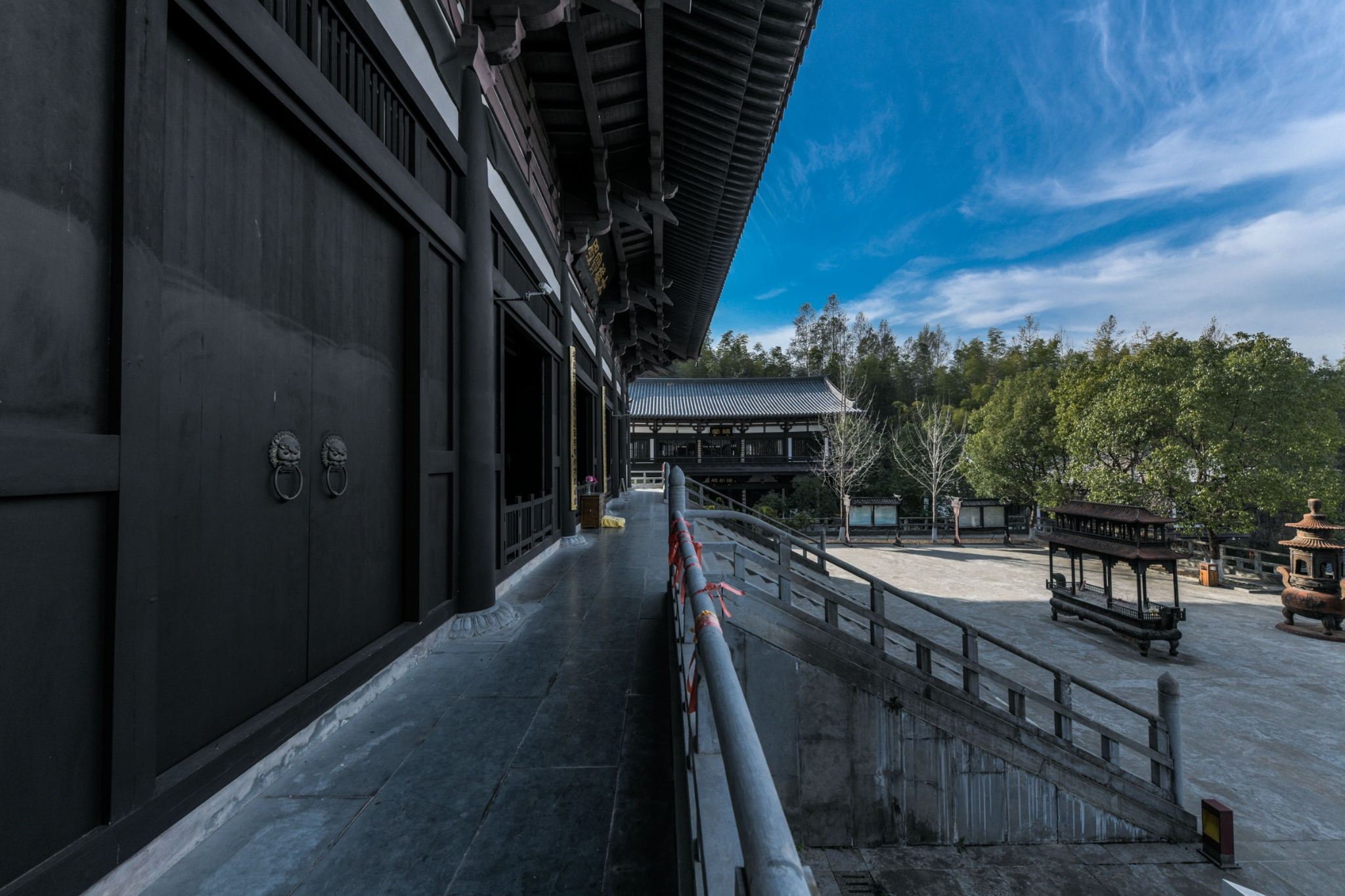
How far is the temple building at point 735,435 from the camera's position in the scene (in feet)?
105

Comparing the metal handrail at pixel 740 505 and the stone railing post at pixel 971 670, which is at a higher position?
the metal handrail at pixel 740 505

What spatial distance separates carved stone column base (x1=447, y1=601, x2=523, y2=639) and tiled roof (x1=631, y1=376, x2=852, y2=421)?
1060 inches

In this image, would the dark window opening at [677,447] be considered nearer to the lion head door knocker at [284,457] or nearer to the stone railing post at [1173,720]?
the stone railing post at [1173,720]

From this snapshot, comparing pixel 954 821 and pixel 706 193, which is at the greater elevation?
pixel 706 193

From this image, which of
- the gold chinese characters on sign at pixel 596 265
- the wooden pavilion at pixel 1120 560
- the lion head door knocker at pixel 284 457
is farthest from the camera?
the wooden pavilion at pixel 1120 560

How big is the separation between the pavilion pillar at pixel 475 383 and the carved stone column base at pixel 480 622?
0.20 ft

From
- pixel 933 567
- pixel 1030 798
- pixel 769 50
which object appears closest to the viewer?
pixel 769 50

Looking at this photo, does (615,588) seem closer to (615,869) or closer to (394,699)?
(394,699)

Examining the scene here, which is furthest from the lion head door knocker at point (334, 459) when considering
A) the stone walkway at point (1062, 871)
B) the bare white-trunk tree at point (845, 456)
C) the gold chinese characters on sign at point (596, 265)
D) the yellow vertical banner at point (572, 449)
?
the bare white-trunk tree at point (845, 456)

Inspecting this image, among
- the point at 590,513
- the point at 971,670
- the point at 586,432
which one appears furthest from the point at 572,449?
the point at 971,670

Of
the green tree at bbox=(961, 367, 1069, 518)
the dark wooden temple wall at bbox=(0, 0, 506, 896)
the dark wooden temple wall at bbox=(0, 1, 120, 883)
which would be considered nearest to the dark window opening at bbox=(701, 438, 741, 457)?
the green tree at bbox=(961, 367, 1069, 518)

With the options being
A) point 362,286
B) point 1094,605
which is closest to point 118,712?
point 362,286

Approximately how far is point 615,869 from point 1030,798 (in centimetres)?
706

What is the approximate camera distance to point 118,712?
1826mm
